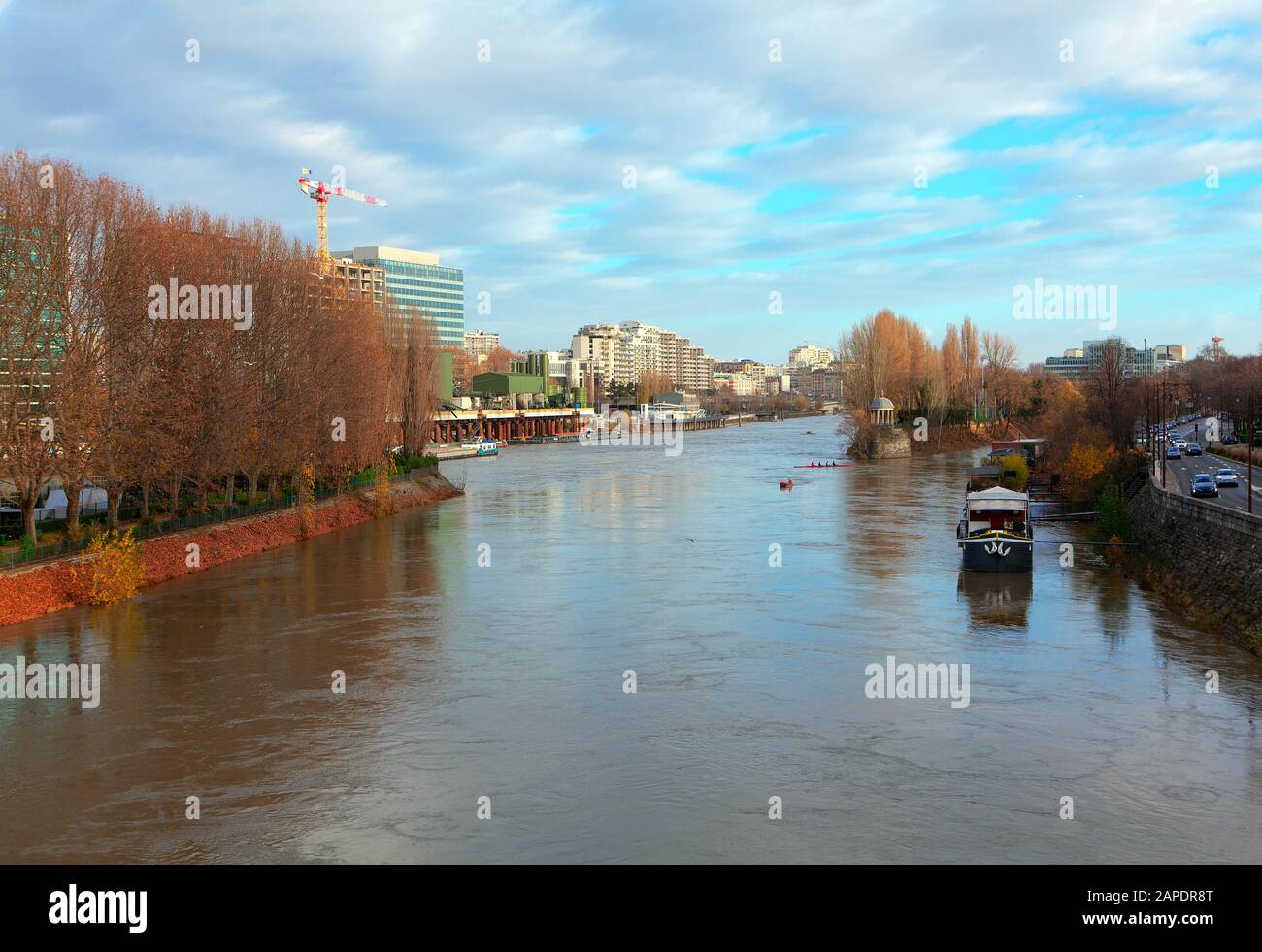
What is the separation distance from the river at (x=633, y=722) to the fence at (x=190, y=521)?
210 cm

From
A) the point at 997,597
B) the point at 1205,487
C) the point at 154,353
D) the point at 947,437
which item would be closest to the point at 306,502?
the point at 154,353

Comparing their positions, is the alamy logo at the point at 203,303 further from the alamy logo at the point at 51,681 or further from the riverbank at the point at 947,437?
the riverbank at the point at 947,437

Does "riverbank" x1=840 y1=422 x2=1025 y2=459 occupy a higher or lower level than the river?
higher

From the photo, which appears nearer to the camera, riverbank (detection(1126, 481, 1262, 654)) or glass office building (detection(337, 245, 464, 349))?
riverbank (detection(1126, 481, 1262, 654))

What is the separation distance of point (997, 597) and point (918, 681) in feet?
34.0

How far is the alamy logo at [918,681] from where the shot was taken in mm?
19359

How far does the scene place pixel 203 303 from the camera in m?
35.8

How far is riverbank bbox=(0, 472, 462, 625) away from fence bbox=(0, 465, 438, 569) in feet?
0.79

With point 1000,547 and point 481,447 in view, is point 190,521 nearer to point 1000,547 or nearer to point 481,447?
point 1000,547

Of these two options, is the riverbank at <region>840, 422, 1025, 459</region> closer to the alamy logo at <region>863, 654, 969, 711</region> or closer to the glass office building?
the alamy logo at <region>863, 654, 969, 711</region>

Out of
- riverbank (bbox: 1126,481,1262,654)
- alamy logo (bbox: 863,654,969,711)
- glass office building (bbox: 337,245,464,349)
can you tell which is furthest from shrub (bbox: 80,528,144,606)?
glass office building (bbox: 337,245,464,349)

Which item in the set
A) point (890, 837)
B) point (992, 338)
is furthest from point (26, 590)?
point (992, 338)
